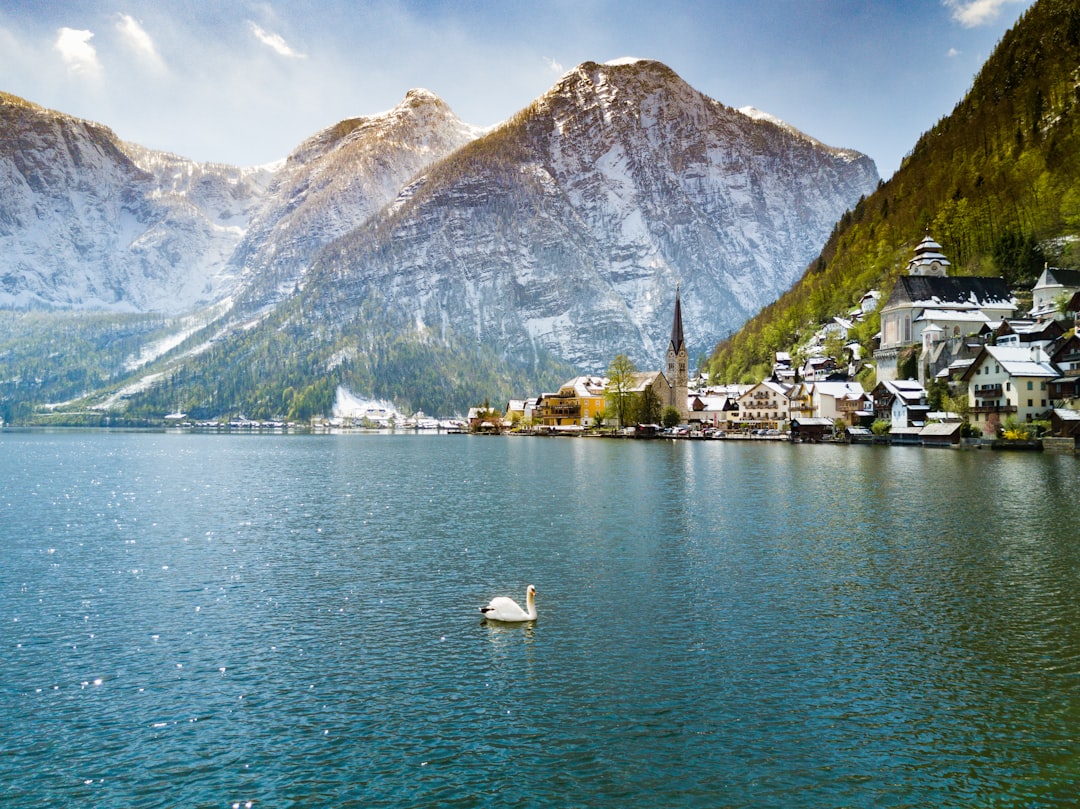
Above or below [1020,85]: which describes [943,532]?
below

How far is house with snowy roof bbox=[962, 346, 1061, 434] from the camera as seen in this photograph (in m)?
106

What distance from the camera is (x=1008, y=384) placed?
107 m

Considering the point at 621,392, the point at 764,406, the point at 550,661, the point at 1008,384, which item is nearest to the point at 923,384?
the point at 1008,384

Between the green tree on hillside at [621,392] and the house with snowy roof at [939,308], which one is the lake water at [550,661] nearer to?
the house with snowy roof at [939,308]

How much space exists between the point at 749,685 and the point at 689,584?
34.2 feet

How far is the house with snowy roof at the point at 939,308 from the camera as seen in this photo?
464 ft

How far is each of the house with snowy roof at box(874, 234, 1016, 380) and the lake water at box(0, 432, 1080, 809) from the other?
107150 millimetres

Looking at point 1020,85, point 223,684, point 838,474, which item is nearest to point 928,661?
point 223,684

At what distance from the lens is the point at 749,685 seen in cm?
1927

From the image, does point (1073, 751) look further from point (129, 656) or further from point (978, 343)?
point (978, 343)

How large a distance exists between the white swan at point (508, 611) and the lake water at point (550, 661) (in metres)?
0.44

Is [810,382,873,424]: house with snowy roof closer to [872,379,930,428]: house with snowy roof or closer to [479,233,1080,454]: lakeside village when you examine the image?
[479,233,1080,454]: lakeside village

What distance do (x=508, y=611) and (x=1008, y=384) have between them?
108m

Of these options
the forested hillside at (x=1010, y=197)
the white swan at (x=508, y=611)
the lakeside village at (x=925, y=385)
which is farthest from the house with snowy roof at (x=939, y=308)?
the white swan at (x=508, y=611)
